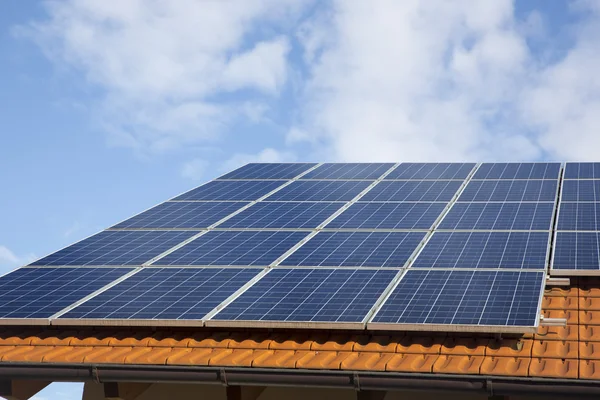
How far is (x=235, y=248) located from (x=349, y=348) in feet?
16.0

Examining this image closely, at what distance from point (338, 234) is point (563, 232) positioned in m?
4.47

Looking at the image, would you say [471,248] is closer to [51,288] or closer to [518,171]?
[518,171]

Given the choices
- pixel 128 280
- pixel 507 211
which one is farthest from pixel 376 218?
pixel 128 280

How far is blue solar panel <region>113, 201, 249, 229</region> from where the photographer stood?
64.3ft

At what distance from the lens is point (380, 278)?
1468 centimetres

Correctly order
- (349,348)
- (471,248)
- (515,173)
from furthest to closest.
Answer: (515,173), (471,248), (349,348)

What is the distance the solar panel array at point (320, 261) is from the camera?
13.5m

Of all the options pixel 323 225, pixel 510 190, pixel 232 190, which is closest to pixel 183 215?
pixel 232 190

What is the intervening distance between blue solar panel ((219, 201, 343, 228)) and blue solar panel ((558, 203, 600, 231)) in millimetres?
5068

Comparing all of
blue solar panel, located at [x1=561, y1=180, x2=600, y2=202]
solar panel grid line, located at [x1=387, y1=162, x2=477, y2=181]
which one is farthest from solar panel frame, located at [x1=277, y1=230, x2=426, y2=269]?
solar panel grid line, located at [x1=387, y1=162, x2=477, y2=181]

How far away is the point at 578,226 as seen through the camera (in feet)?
55.7


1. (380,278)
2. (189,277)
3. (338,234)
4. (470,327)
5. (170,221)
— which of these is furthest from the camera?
(170,221)

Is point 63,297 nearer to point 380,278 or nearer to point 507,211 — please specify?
point 380,278

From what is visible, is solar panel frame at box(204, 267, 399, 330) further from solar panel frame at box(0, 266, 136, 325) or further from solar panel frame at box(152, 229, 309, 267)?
solar panel frame at box(0, 266, 136, 325)
